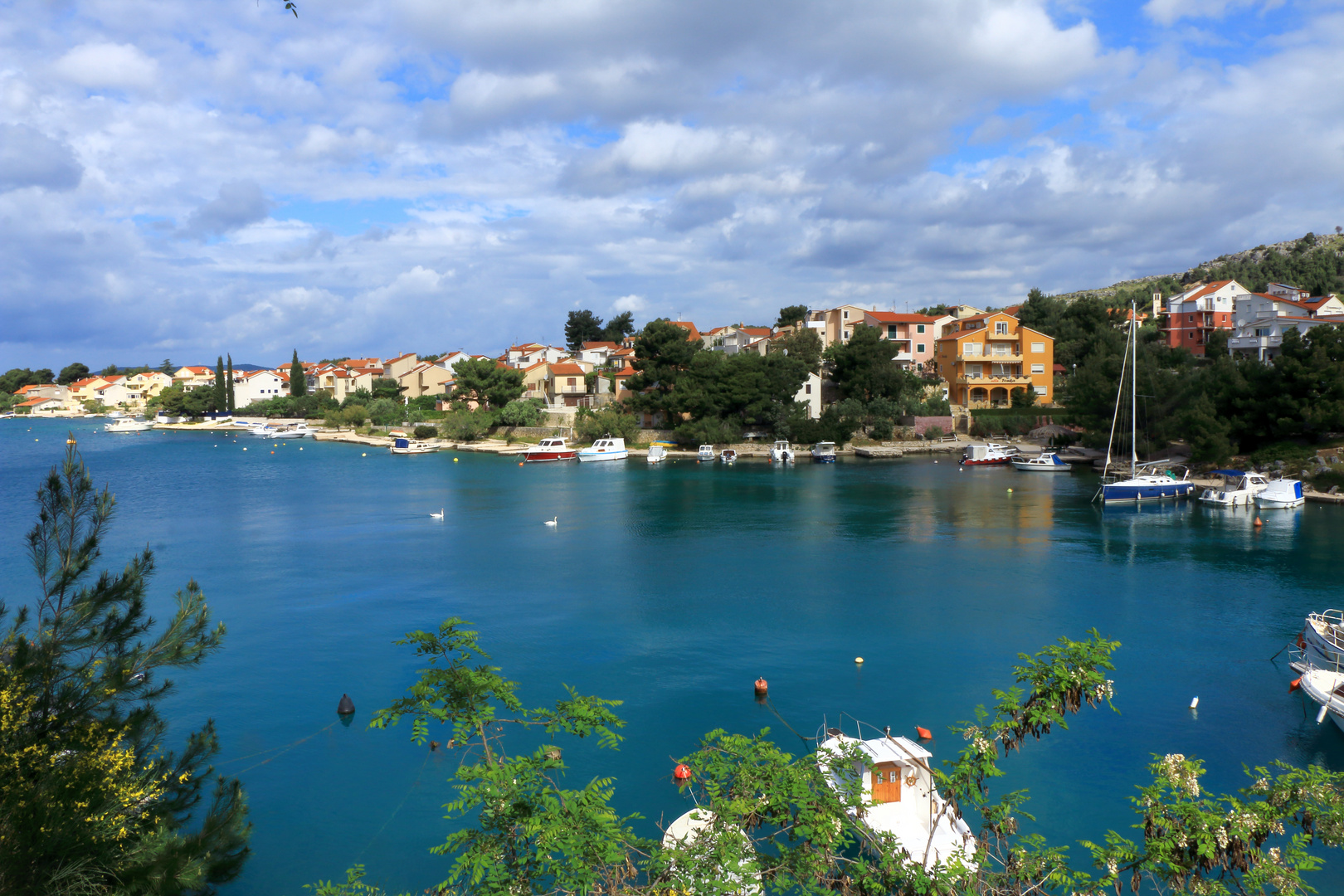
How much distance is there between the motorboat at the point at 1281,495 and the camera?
33188 millimetres

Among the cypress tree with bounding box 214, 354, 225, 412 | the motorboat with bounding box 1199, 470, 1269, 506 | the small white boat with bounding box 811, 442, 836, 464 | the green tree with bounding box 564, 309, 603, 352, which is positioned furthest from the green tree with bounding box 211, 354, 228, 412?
the motorboat with bounding box 1199, 470, 1269, 506

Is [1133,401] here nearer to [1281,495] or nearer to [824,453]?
[1281,495]

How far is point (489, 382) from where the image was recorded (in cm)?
6738

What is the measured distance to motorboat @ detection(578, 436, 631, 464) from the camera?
54344 millimetres

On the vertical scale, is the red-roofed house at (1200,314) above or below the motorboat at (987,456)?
above

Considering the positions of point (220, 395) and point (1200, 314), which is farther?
point (220, 395)

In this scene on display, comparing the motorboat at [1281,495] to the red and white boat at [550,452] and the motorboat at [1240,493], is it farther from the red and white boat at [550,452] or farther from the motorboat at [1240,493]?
the red and white boat at [550,452]

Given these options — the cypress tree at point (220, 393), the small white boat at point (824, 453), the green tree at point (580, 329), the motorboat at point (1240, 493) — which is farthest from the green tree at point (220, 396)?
the motorboat at point (1240, 493)

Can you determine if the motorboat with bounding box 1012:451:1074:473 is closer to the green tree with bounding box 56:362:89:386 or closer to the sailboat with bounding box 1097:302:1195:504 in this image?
the sailboat with bounding box 1097:302:1195:504

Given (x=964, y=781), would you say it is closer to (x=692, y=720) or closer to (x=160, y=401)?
(x=692, y=720)

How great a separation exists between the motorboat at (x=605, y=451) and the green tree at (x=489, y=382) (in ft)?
46.0

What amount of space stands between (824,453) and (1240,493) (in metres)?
23.8

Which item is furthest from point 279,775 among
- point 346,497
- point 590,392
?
point 590,392

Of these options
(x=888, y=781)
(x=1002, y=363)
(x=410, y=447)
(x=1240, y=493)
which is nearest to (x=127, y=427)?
(x=410, y=447)
